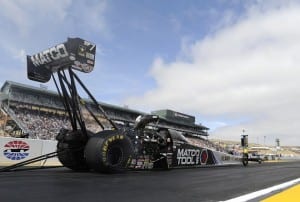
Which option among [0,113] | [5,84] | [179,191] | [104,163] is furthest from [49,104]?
[179,191]

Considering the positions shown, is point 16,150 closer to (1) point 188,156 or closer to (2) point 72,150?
(2) point 72,150

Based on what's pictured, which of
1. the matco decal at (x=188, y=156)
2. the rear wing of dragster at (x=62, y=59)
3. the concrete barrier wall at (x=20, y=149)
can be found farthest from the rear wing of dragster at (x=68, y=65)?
the concrete barrier wall at (x=20, y=149)

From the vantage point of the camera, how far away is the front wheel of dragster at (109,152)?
1030 centimetres

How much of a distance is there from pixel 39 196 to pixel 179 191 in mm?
→ 2761

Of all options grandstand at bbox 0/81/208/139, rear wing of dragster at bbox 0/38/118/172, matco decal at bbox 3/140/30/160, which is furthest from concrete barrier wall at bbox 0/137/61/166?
grandstand at bbox 0/81/208/139

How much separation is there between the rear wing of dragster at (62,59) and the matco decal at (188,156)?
5259 millimetres

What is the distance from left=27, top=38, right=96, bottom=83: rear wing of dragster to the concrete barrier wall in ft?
20.2

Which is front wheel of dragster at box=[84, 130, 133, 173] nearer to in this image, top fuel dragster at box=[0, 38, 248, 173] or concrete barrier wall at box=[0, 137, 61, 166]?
top fuel dragster at box=[0, 38, 248, 173]

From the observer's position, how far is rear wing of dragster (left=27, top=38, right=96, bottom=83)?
1112 centimetres

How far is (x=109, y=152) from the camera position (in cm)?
1063

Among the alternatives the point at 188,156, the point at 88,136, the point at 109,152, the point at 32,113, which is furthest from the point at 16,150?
the point at 32,113

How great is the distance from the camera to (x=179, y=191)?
703 cm

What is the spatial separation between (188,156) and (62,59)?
6.78 metres

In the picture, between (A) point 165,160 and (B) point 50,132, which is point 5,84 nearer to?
(B) point 50,132
